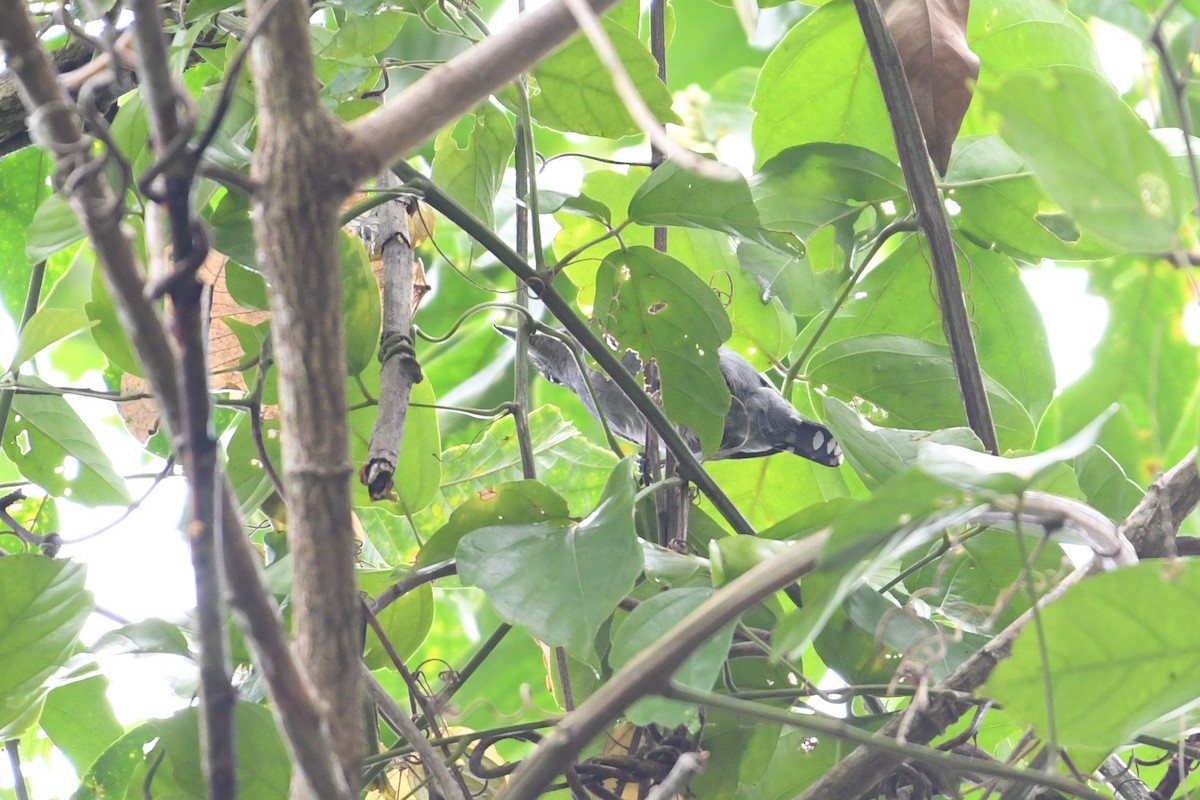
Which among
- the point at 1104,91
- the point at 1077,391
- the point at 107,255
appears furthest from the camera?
the point at 1077,391

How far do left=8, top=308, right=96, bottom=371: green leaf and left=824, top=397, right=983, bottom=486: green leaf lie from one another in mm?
546

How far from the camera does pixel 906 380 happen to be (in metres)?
0.94

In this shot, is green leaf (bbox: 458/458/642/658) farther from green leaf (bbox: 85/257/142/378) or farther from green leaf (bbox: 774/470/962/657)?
green leaf (bbox: 85/257/142/378)

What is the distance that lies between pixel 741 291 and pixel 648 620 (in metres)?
0.53

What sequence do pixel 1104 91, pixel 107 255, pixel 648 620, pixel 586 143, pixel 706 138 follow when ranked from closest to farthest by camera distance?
pixel 107 255 → pixel 1104 91 → pixel 648 620 → pixel 706 138 → pixel 586 143

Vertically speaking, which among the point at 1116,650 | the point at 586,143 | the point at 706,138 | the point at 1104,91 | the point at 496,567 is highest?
the point at 586,143

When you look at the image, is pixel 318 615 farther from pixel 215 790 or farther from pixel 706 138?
pixel 706 138

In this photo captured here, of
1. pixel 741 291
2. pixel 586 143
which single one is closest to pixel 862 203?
pixel 741 291

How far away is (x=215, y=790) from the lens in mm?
339

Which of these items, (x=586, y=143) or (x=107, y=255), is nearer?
(x=107, y=255)

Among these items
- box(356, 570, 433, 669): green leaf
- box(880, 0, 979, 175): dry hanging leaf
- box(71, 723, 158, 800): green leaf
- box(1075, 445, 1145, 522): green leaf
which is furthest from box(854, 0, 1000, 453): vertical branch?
box(71, 723, 158, 800): green leaf

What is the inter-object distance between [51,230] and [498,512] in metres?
0.37

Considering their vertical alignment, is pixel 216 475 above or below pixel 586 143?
below

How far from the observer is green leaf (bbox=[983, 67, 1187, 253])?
426mm
